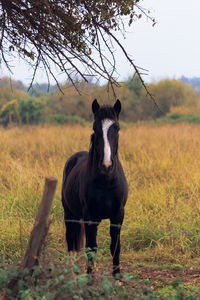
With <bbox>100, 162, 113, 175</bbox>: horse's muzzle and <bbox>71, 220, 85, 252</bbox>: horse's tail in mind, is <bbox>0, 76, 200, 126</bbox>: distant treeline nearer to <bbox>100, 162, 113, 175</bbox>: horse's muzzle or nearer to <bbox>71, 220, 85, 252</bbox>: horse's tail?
<bbox>71, 220, 85, 252</bbox>: horse's tail

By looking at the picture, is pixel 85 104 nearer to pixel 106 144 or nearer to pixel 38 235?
pixel 106 144

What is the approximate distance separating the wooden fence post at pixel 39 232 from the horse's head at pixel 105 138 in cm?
71

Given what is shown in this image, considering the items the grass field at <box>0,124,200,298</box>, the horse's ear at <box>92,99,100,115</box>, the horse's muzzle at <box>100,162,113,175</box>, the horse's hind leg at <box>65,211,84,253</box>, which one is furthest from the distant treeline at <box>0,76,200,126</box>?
the horse's muzzle at <box>100,162,113,175</box>

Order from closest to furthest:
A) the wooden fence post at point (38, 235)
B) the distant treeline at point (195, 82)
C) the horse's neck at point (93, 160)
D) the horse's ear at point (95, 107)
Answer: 1. the wooden fence post at point (38, 235)
2. the horse's neck at point (93, 160)
3. the horse's ear at point (95, 107)
4. the distant treeline at point (195, 82)

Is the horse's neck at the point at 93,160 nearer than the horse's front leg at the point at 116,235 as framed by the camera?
Yes

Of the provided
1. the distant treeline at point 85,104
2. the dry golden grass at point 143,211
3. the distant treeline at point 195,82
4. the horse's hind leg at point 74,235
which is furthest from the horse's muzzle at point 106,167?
the distant treeline at point 195,82

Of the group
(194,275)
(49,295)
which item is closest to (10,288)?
(49,295)

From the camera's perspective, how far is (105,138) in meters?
3.41

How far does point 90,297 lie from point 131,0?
11.3ft

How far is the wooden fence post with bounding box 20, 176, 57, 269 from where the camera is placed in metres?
2.63

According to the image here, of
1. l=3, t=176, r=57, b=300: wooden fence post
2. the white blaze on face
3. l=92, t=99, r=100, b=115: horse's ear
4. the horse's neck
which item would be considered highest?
l=92, t=99, r=100, b=115: horse's ear

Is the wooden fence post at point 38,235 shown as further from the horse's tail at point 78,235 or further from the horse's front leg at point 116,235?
the horse's tail at point 78,235

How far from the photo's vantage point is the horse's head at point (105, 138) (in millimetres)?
3270

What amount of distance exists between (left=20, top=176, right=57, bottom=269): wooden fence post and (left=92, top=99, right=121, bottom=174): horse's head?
2.32 ft
